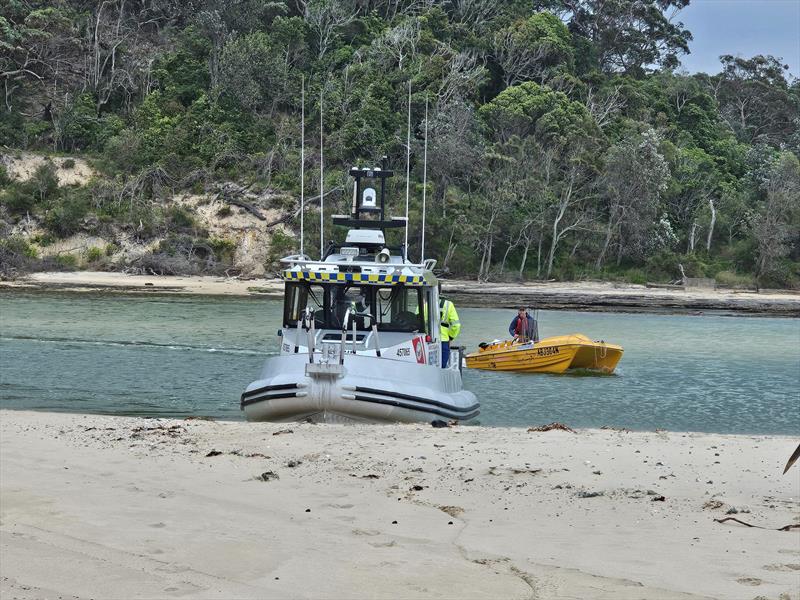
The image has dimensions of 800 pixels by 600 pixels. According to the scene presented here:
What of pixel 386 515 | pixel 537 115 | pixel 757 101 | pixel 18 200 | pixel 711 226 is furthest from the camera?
pixel 757 101

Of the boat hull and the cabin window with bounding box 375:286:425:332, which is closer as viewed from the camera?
the boat hull

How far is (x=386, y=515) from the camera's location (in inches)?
323

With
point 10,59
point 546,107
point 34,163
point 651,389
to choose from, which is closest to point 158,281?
point 34,163

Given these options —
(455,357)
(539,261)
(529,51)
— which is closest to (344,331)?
(455,357)

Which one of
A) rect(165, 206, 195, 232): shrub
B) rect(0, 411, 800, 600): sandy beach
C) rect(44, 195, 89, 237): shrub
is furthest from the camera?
rect(165, 206, 195, 232): shrub

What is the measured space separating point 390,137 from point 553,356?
39717mm

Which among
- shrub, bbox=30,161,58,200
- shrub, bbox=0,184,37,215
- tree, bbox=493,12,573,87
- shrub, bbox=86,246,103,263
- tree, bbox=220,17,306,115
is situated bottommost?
shrub, bbox=86,246,103,263

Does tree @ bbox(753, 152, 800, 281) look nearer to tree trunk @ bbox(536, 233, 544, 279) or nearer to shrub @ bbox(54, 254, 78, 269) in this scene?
tree trunk @ bbox(536, 233, 544, 279)

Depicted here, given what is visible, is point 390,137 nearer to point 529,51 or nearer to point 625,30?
point 529,51

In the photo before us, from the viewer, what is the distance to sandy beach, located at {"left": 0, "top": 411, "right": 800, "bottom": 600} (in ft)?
20.7

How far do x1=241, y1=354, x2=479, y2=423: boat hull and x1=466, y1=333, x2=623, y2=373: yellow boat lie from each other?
32.6 ft

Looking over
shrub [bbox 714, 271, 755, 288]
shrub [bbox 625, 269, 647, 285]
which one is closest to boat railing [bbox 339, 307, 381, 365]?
shrub [bbox 625, 269, 647, 285]

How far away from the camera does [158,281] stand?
49.2m

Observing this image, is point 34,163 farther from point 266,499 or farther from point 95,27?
point 266,499
